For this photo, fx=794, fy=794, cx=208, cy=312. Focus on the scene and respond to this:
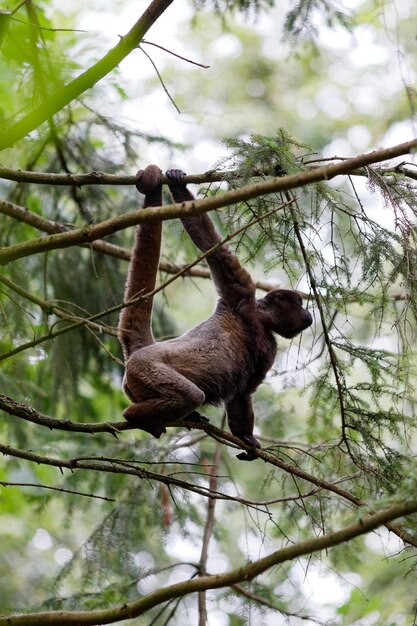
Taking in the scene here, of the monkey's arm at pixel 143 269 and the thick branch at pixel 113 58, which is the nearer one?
the thick branch at pixel 113 58

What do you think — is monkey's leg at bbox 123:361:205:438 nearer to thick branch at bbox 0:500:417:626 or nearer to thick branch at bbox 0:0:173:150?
thick branch at bbox 0:500:417:626

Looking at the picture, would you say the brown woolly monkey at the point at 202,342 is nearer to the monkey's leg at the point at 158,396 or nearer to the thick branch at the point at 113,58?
the monkey's leg at the point at 158,396

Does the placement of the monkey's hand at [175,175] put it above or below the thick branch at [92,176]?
above

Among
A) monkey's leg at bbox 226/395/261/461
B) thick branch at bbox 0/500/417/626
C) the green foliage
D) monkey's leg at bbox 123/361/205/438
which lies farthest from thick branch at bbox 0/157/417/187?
monkey's leg at bbox 226/395/261/461

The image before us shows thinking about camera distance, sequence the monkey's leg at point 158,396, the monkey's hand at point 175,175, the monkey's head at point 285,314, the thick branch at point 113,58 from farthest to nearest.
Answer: the monkey's head at point 285,314 → the monkey's leg at point 158,396 → the monkey's hand at point 175,175 → the thick branch at point 113,58

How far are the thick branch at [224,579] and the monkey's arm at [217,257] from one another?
260 centimetres

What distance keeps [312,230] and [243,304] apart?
5.22 ft

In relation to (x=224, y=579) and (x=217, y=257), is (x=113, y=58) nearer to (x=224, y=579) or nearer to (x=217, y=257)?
(x=217, y=257)

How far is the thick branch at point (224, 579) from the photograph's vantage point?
120 inches

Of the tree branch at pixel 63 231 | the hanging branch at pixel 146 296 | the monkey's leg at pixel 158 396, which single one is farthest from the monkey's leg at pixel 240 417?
the hanging branch at pixel 146 296

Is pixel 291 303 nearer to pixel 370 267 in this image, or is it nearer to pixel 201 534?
pixel 370 267

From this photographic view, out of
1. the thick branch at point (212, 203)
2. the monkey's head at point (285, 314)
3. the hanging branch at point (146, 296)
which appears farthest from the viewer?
the monkey's head at point (285, 314)

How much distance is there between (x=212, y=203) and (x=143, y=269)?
1.84 m

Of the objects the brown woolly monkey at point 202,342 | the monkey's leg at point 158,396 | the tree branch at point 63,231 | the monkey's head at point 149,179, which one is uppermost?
the tree branch at point 63,231
